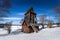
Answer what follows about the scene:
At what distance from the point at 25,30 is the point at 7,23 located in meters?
5.60

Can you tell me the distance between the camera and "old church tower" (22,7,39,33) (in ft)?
81.8

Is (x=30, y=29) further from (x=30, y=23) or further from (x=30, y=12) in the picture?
(x=30, y=12)

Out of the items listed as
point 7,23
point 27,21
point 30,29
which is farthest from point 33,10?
point 7,23

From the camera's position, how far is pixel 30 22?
25.7 metres

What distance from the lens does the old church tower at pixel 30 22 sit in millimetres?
24938

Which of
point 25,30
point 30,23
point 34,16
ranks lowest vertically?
point 25,30

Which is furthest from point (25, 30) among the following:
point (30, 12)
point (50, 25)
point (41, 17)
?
point (41, 17)

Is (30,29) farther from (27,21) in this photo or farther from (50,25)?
(50,25)

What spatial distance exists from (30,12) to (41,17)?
478 inches

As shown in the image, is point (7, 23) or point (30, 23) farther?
point (7, 23)

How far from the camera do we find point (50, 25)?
94.7ft

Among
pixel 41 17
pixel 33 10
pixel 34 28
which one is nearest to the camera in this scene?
pixel 34 28

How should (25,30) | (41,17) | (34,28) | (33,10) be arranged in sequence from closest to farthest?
(34,28) → (25,30) → (33,10) → (41,17)

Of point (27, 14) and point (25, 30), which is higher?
point (27, 14)
